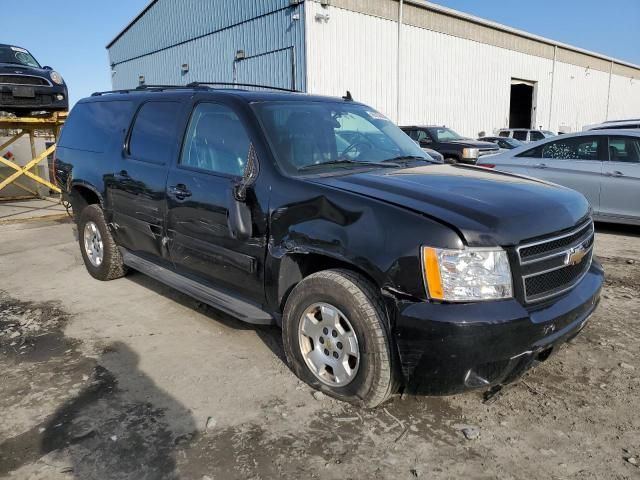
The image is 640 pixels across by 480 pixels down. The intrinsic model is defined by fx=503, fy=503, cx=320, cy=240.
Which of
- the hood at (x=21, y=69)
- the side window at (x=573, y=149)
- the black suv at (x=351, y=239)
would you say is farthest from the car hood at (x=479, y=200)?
the hood at (x=21, y=69)

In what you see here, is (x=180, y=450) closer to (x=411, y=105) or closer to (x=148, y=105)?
(x=148, y=105)

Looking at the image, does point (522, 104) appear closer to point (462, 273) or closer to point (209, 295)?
point (209, 295)

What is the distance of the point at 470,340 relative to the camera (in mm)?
2357

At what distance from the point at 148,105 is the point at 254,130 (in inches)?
61.0

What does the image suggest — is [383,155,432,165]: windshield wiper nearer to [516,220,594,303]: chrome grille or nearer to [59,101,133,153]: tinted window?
[516,220,594,303]: chrome grille

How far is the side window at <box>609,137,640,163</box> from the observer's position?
22.9 feet

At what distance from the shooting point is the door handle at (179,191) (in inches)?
145

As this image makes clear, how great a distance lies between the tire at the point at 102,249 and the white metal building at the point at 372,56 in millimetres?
12581

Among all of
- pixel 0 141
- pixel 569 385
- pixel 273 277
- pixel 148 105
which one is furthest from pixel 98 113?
pixel 0 141

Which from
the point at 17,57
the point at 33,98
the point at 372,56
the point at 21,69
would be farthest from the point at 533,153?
the point at 372,56

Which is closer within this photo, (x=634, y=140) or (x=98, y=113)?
(x=98, y=113)

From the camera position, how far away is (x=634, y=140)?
6.98 metres

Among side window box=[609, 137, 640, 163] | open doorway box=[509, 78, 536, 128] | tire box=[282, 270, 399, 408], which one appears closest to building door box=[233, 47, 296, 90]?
side window box=[609, 137, 640, 163]

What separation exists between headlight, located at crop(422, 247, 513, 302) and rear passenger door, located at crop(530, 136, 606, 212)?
5689 millimetres
